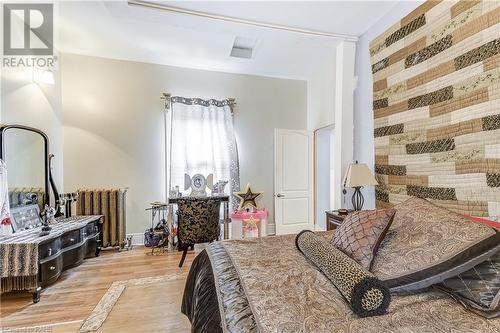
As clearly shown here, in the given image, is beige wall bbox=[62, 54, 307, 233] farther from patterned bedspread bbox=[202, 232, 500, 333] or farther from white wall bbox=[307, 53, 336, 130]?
patterned bedspread bbox=[202, 232, 500, 333]

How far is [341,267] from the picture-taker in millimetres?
1087

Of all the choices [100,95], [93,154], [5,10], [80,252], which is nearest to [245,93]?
[100,95]

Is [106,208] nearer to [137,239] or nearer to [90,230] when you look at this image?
[90,230]

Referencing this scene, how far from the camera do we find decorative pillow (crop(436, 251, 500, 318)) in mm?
923

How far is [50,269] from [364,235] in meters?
A: 2.97

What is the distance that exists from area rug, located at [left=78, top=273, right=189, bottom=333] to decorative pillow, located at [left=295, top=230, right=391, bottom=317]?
4.65 feet

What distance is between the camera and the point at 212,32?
3.11m

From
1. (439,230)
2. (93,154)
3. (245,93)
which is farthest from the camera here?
(245,93)

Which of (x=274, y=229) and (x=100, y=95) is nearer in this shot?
(x=100, y=95)

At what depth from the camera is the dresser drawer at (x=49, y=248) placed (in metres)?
2.28

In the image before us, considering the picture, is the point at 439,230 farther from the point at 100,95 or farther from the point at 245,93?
the point at 100,95

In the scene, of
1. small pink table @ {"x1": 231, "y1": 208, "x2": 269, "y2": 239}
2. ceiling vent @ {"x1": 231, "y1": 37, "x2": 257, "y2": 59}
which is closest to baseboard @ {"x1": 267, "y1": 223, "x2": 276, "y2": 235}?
small pink table @ {"x1": 231, "y1": 208, "x2": 269, "y2": 239}

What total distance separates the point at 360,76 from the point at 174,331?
3.41m

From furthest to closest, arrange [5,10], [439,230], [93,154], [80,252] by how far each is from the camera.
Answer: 1. [93,154]
2. [80,252]
3. [5,10]
4. [439,230]
